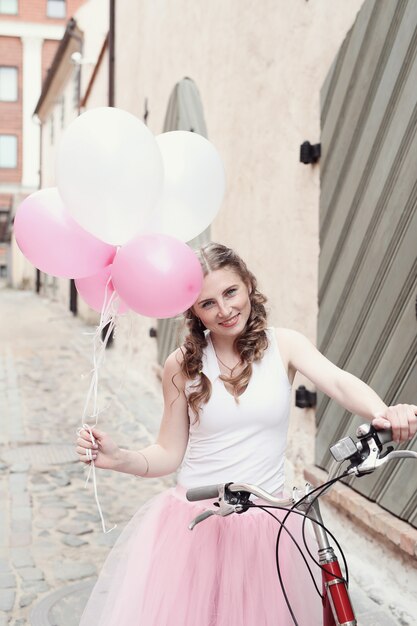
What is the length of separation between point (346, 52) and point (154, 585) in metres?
3.06

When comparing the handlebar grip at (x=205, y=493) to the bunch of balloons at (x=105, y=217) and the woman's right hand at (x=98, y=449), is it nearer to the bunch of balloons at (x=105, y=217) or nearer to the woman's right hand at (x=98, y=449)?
the woman's right hand at (x=98, y=449)

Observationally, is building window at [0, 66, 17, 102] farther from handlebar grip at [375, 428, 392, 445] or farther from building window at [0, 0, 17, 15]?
handlebar grip at [375, 428, 392, 445]

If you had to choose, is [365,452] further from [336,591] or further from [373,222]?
[373,222]

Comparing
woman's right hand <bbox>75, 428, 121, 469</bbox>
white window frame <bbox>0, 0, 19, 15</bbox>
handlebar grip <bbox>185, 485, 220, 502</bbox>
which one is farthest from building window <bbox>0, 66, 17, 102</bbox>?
handlebar grip <bbox>185, 485, 220, 502</bbox>

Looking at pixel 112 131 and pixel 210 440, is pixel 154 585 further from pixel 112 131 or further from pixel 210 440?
pixel 112 131

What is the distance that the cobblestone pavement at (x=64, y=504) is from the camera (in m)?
3.53

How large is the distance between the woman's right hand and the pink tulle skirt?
31cm

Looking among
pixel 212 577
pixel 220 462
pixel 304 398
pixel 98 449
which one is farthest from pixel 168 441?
pixel 304 398

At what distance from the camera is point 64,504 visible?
16.1ft

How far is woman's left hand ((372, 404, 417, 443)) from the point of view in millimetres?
1746

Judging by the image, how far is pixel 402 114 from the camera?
3658 millimetres

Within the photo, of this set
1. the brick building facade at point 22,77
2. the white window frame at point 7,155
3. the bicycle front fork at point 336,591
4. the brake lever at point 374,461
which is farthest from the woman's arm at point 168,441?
the white window frame at point 7,155

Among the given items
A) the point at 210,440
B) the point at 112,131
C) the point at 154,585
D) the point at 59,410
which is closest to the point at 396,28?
the point at 112,131

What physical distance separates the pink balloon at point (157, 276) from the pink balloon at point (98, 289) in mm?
130
